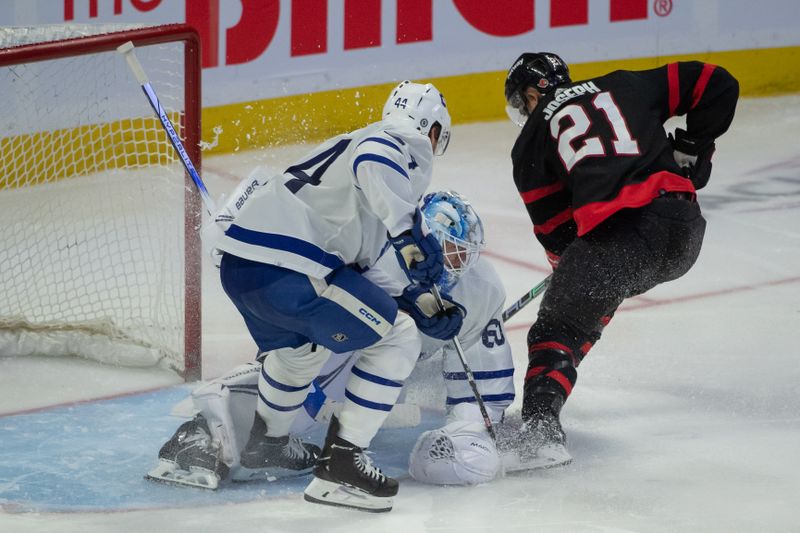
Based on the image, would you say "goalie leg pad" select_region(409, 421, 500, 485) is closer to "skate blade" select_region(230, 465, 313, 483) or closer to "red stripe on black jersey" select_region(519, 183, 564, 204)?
"skate blade" select_region(230, 465, 313, 483)

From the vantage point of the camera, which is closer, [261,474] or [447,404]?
[261,474]

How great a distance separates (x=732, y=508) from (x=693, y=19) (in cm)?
387

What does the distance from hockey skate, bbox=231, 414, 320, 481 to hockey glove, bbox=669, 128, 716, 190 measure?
3.77ft

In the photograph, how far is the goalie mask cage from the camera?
3.42 metres

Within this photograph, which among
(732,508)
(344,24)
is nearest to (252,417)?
(732,508)

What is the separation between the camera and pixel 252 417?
9.01 ft

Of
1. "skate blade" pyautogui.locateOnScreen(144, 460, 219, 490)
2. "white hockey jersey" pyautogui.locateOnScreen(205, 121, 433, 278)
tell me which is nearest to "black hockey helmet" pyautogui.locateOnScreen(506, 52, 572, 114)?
"white hockey jersey" pyautogui.locateOnScreen(205, 121, 433, 278)

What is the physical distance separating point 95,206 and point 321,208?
1842mm

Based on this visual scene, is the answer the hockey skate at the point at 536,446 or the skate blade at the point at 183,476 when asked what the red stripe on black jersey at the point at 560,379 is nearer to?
the hockey skate at the point at 536,446

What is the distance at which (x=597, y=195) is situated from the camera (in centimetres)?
274

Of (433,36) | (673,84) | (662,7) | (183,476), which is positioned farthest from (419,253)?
(662,7)

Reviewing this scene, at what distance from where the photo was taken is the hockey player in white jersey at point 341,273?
94.9 inches

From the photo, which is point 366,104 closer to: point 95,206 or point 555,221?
point 95,206

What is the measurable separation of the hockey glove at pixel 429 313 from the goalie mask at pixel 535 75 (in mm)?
632
